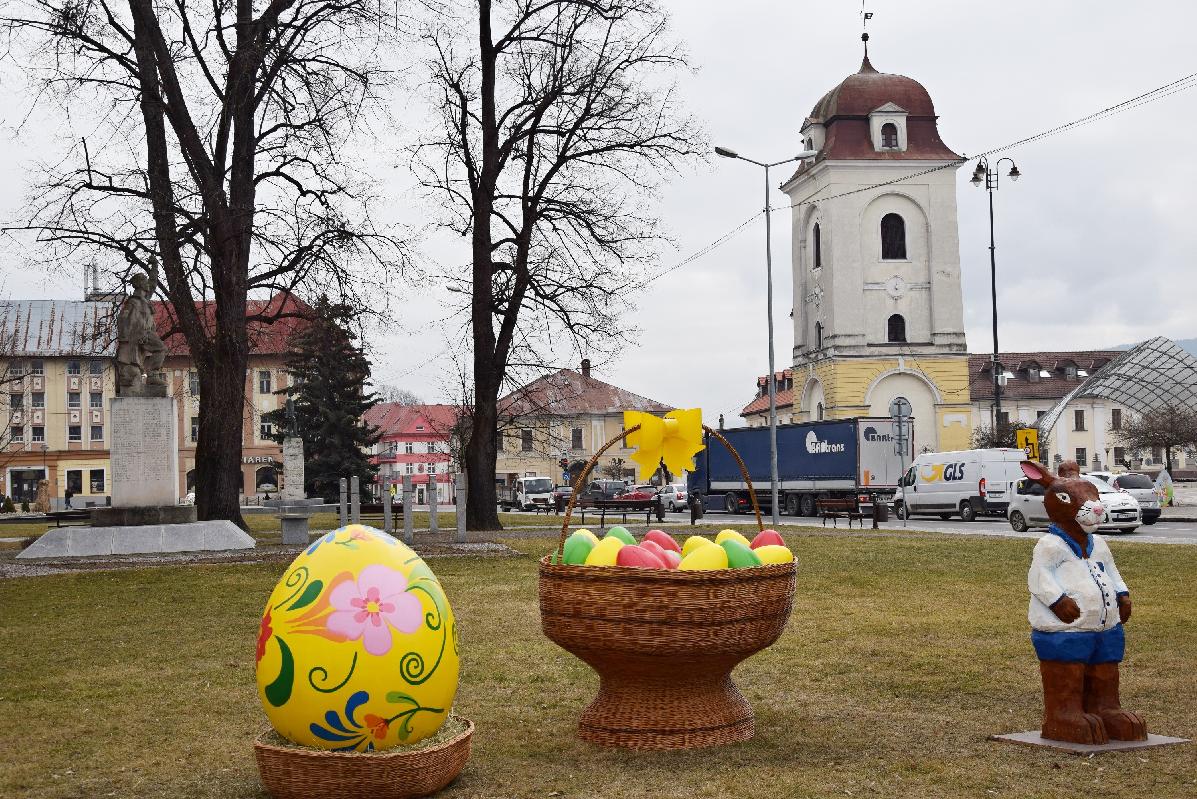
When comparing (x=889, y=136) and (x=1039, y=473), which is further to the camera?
(x=889, y=136)

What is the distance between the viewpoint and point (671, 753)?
715cm

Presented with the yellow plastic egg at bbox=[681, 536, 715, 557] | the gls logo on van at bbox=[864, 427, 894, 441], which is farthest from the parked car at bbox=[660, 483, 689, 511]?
the yellow plastic egg at bbox=[681, 536, 715, 557]

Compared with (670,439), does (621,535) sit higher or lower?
lower

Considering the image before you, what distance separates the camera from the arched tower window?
73.5m

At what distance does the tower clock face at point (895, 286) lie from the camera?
73.2m

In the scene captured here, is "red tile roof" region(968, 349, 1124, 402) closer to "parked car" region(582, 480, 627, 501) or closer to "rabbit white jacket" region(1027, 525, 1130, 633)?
"parked car" region(582, 480, 627, 501)

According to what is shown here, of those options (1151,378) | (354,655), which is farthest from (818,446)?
(354,655)

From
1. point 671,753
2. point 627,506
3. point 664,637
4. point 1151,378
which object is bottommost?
point 671,753

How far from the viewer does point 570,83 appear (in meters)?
31.9

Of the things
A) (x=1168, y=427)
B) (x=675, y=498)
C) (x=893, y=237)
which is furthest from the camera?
(x=893, y=237)

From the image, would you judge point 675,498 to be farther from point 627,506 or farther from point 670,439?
point 670,439

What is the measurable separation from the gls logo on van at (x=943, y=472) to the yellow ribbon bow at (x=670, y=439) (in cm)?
3645

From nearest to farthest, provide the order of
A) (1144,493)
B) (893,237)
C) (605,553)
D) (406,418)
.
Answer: (605,553), (1144,493), (893,237), (406,418)

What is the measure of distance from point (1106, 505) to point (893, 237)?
144 ft
